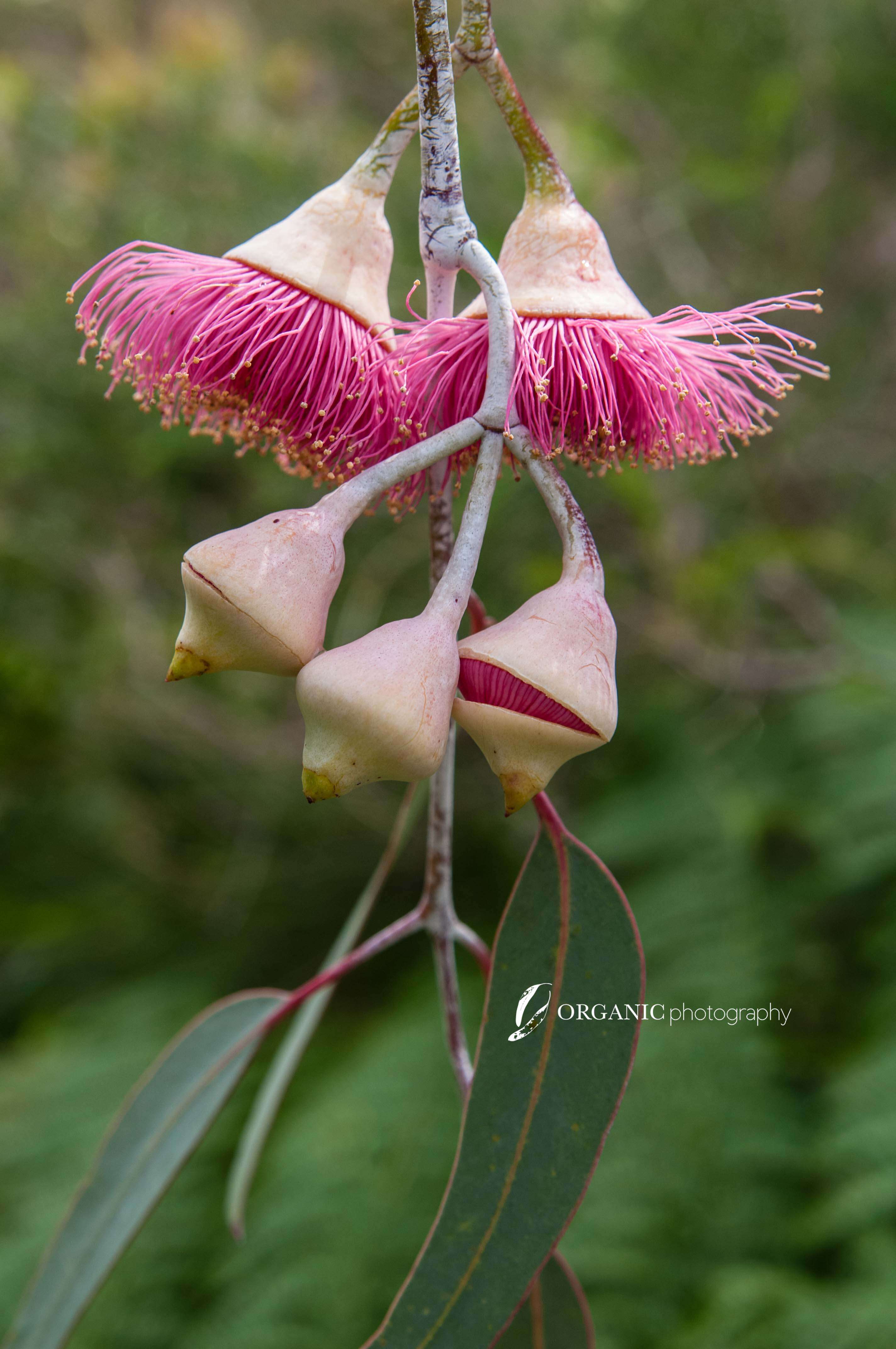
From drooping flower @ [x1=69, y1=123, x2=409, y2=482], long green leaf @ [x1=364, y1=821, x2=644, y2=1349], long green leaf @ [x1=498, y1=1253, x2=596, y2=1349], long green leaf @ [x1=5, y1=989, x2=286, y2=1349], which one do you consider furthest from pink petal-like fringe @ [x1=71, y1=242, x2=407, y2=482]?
long green leaf @ [x1=498, y1=1253, x2=596, y2=1349]

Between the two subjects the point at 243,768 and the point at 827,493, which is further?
the point at 827,493

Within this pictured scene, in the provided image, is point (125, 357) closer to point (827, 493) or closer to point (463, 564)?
point (463, 564)

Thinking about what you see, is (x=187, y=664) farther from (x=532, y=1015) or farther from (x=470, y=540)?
(x=532, y=1015)

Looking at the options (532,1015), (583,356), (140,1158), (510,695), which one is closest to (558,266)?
(583,356)

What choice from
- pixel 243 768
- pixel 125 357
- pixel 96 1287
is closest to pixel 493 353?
pixel 125 357

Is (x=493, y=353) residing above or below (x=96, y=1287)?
above

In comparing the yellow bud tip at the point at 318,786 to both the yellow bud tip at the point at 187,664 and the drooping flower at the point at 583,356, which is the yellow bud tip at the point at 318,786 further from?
the drooping flower at the point at 583,356
